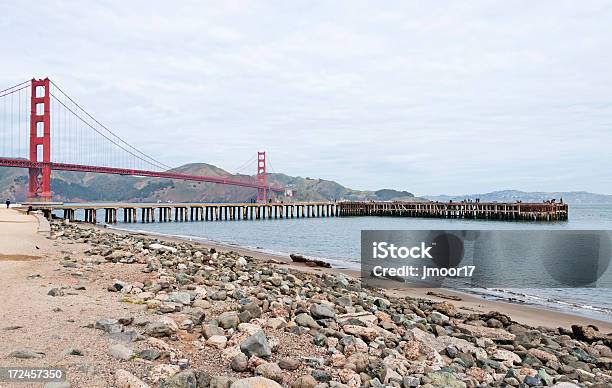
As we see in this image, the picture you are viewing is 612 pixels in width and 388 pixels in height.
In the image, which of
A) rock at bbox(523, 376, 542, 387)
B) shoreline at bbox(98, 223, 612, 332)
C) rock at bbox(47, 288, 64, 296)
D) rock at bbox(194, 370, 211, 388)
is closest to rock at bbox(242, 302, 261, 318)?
rock at bbox(194, 370, 211, 388)

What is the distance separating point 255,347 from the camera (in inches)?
212

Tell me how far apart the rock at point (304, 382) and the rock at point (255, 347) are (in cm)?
72

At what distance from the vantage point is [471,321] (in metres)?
A: 10.2

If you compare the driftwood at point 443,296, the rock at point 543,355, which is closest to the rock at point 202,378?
the rock at point 543,355

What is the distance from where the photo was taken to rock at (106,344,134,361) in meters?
4.99

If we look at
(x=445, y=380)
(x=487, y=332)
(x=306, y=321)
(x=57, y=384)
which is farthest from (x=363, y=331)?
(x=57, y=384)

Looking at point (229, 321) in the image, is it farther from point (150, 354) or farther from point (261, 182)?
point (261, 182)

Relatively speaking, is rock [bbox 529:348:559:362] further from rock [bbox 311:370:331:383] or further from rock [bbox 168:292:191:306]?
rock [bbox 168:292:191:306]

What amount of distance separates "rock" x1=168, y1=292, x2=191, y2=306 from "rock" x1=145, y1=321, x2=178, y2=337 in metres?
1.62

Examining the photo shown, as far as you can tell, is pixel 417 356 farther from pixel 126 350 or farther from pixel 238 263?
pixel 238 263

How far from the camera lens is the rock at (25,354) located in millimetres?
4863

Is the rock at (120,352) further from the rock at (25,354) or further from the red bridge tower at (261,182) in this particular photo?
the red bridge tower at (261,182)

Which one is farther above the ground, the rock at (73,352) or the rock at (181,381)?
the rock at (73,352)

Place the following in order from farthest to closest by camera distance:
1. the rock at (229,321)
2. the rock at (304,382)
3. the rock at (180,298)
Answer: the rock at (180,298)
the rock at (229,321)
the rock at (304,382)
